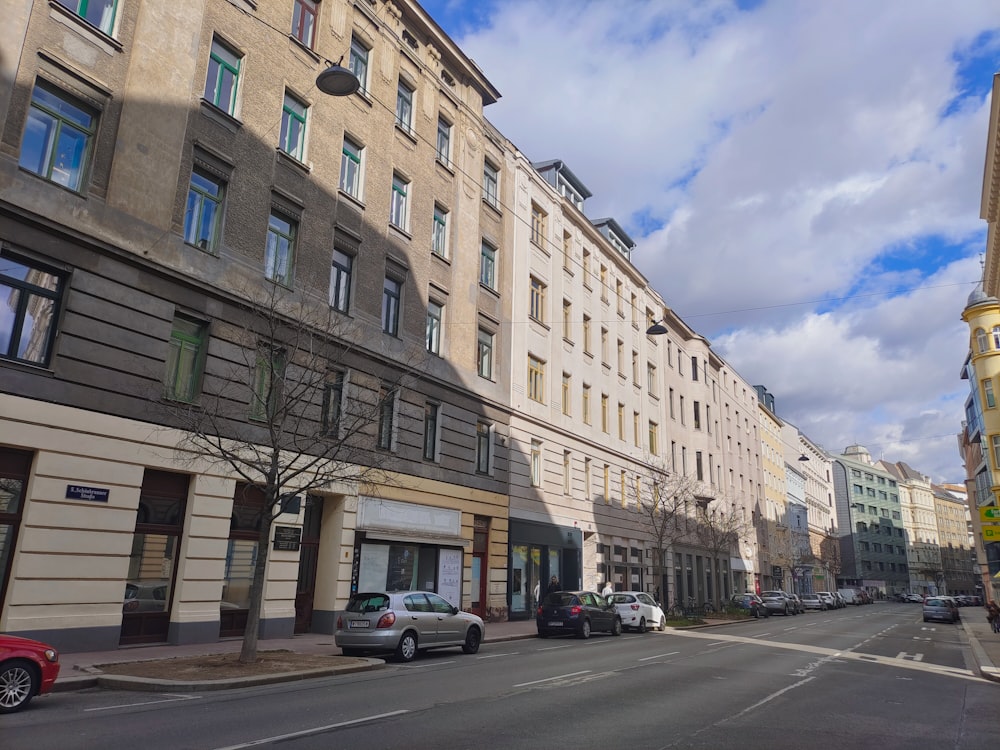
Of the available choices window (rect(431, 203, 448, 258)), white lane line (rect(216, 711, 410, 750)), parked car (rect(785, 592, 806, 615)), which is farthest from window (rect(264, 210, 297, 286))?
parked car (rect(785, 592, 806, 615))

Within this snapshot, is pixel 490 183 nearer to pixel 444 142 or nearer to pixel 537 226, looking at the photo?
pixel 444 142

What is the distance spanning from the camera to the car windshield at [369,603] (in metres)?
15.6

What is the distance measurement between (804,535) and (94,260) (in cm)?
8844

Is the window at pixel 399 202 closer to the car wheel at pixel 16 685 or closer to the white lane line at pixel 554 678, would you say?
the white lane line at pixel 554 678

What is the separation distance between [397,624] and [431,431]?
32.6 ft

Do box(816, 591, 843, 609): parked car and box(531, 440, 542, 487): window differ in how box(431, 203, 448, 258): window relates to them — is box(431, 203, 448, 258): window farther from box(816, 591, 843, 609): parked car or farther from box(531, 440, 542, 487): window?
box(816, 591, 843, 609): parked car

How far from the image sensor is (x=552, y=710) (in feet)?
32.1

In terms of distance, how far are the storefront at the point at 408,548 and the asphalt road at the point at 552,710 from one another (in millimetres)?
5452

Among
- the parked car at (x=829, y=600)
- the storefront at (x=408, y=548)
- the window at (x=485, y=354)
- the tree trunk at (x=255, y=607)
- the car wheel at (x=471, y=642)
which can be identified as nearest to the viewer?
the tree trunk at (x=255, y=607)

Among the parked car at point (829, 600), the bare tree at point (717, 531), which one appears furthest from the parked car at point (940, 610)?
the parked car at point (829, 600)

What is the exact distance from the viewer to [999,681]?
1555 cm

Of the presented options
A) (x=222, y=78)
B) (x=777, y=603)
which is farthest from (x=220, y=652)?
(x=777, y=603)

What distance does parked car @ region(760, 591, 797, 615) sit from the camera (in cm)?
4819

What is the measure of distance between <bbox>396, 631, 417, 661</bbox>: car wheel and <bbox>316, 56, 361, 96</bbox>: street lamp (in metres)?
11.7
